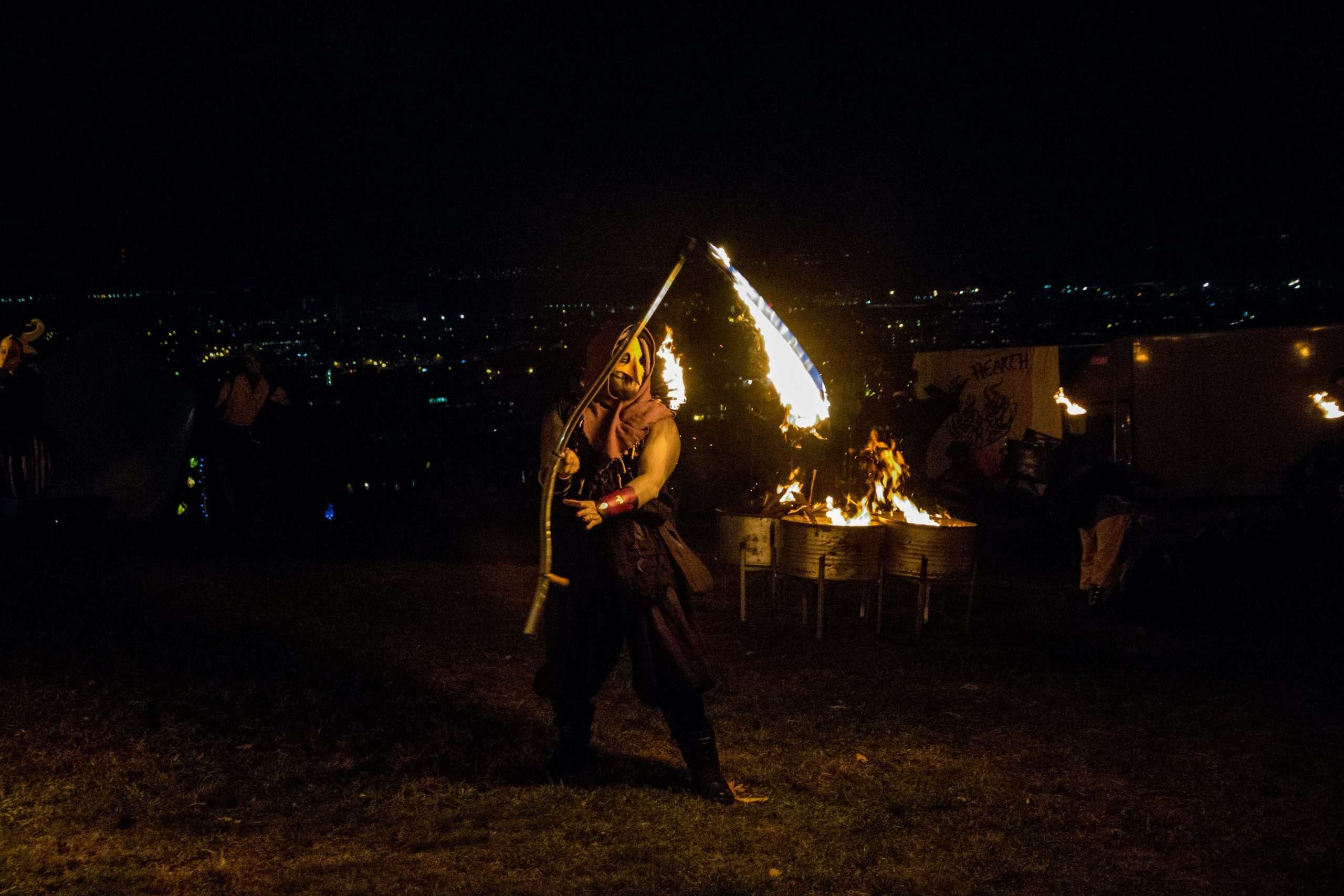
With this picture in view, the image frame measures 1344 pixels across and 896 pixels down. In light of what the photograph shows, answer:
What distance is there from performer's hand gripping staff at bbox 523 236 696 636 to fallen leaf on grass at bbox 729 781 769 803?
1.25 m

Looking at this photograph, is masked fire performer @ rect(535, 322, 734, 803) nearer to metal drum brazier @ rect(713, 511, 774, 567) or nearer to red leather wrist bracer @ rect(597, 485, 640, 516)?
red leather wrist bracer @ rect(597, 485, 640, 516)

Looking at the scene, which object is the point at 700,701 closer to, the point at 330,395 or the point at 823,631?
the point at 823,631

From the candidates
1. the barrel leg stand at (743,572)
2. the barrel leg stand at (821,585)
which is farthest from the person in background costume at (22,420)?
the barrel leg stand at (821,585)

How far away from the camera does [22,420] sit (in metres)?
12.5

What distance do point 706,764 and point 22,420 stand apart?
11.1 metres

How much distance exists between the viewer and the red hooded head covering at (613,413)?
4.65 m

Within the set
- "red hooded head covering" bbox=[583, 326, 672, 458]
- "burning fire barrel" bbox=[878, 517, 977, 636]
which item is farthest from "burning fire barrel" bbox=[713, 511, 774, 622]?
"red hooded head covering" bbox=[583, 326, 672, 458]

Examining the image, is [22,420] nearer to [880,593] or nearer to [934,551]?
[880,593]

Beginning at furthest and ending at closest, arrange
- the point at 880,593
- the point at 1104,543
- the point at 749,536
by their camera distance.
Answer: the point at 1104,543 → the point at 749,536 → the point at 880,593

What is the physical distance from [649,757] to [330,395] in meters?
14.3

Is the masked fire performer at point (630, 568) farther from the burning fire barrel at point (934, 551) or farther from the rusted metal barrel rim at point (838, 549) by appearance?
the burning fire barrel at point (934, 551)

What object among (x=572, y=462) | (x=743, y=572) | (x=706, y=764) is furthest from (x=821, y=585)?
(x=572, y=462)

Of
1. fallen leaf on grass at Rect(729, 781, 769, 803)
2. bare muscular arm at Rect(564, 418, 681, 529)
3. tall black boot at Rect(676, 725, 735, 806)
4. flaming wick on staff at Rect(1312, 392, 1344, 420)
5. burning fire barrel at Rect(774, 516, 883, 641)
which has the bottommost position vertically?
fallen leaf on grass at Rect(729, 781, 769, 803)

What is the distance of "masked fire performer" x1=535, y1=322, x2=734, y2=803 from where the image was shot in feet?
15.3
